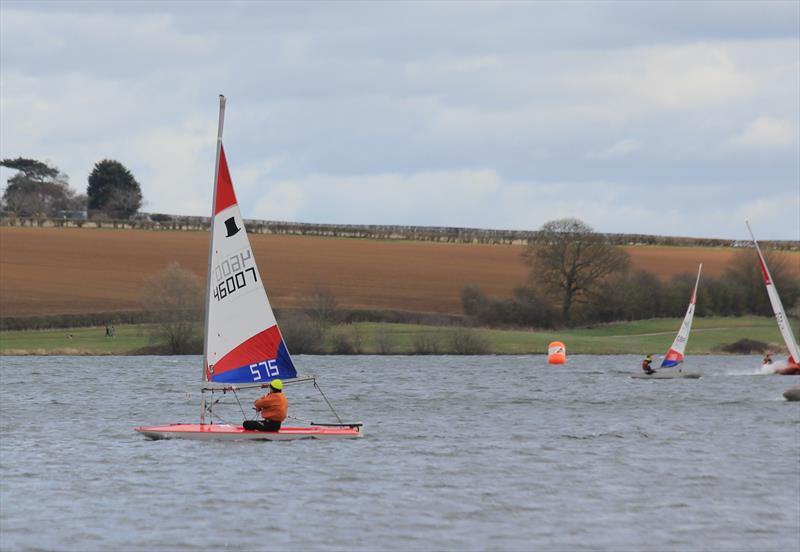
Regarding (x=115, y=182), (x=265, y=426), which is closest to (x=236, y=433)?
(x=265, y=426)

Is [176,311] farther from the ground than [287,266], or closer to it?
closer to it

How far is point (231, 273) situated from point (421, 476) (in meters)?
7.40

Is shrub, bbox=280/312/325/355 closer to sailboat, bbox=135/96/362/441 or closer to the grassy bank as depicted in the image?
the grassy bank

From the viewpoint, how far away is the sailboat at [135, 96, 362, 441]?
127 feet

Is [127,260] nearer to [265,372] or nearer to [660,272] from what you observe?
[660,272]

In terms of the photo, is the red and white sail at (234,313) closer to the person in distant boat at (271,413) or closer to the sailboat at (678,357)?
the person in distant boat at (271,413)

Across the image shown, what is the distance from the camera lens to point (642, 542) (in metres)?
27.3

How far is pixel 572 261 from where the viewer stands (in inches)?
5335

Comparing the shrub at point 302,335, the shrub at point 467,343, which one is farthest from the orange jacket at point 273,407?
the shrub at point 467,343

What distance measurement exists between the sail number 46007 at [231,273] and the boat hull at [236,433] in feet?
11.6

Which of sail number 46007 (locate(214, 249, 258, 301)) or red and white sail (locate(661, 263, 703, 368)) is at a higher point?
sail number 46007 (locate(214, 249, 258, 301))

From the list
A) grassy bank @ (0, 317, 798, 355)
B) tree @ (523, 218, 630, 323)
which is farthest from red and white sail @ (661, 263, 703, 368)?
tree @ (523, 218, 630, 323)

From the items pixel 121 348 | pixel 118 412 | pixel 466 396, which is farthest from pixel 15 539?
pixel 121 348

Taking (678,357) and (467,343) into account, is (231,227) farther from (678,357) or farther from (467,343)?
(467,343)
